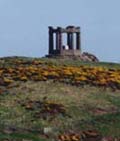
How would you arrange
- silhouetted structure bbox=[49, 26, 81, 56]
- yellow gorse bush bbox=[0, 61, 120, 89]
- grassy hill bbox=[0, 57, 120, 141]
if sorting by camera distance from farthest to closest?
silhouetted structure bbox=[49, 26, 81, 56] < yellow gorse bush bbox=[0, 61, 120, 89] < grassy hill bbox=[0, 57, 120, 141]

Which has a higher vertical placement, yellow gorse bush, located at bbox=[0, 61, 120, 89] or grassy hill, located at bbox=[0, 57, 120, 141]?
yellow gorse bush, located at bbox=[0, 61, 120, 89]

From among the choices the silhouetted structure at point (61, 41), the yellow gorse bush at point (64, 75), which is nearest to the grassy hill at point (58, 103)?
the yellow gorse bush at point (64, 75)

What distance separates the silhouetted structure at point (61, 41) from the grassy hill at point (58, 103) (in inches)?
568

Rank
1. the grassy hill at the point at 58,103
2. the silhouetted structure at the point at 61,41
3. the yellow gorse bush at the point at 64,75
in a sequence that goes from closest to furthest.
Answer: the grassy hill at the point at 58,103
the yellow gorse bush at the point at 64,75
the silhouetted structure at the point at 61,41

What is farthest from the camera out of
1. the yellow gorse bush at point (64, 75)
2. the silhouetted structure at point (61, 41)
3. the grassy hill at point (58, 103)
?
the silhouetted structure at point (61, 41)

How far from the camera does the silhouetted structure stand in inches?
1364

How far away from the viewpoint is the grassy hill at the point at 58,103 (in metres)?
13.4

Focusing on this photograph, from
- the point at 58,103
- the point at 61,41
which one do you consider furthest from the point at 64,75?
the point at 61,41

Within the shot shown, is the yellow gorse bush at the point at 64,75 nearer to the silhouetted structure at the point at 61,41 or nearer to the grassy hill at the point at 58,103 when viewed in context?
the grassy hill at the point at 58,103

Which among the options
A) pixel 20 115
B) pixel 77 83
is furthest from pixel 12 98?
pixel 77 83

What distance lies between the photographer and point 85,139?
13.2 meters

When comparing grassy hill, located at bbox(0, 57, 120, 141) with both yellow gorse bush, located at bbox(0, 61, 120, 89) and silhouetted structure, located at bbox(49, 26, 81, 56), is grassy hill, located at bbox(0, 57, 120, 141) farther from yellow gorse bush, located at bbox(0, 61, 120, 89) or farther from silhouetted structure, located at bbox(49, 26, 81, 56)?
silhouetted structure, located at bbox(49, 26, 81, 56)

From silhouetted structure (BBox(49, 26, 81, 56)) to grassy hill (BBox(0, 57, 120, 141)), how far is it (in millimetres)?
14420

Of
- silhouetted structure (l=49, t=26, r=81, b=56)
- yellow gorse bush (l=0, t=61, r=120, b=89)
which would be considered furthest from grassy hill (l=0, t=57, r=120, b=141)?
silhouetted structure (l=49, t=26, r=81, b=56)
